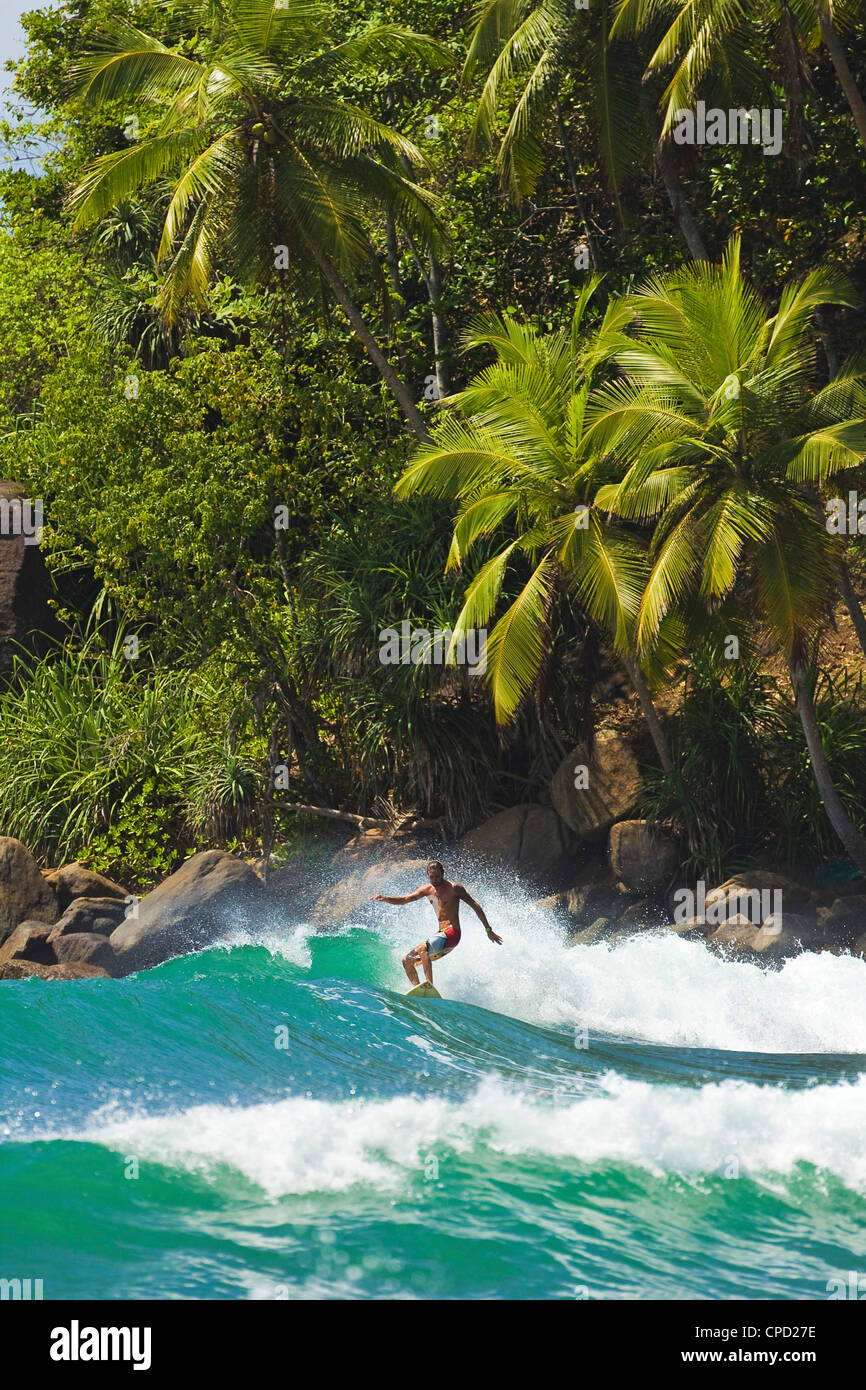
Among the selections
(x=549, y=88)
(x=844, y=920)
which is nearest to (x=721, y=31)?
(x=549, y=88)

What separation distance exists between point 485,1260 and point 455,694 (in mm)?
11823

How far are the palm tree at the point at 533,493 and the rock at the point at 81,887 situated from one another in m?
6.03

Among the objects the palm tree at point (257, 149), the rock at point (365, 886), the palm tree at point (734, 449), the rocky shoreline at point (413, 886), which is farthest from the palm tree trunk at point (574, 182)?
the rock at point (365, 886)

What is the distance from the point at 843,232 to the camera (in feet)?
70.6

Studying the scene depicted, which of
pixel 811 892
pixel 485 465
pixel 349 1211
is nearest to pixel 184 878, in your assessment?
pixel 485 465

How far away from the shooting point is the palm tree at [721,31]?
17188 millimetres

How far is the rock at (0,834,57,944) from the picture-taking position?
58.7ft

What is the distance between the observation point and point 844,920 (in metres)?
15.4

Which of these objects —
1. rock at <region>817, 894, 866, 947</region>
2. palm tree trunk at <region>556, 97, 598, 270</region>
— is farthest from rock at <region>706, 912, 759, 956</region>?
palm tree trunk at <region>556, 97, 598, 270</region>

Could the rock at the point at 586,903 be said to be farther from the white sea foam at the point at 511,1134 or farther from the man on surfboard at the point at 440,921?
the white sea foam at the point at 511,1134

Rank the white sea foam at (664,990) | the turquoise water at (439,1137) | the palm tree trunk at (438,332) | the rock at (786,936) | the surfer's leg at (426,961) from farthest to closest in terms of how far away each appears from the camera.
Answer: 1. the palm tree trunk at (438,332)
2. the rock at (786,936)
3. the surfer's leg at (426,961)
4. the white sea foam at (664,990)
5. the turquoise water at (439,1137)

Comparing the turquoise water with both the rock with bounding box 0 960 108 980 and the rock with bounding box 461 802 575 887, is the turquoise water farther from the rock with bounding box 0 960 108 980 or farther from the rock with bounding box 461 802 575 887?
the rock with bounding box 461 802 575 887

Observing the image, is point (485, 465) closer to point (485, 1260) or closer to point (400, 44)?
point (400, 44)
